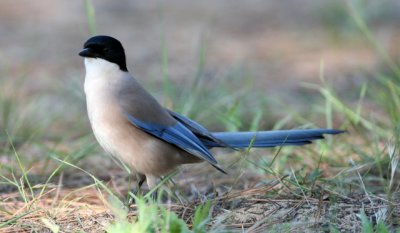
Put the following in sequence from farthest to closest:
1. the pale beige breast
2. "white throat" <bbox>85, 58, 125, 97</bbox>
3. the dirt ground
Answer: "white throat" <bbox>85, 58, 125, 97</bbox>
the pale beige breast
the dirt ground

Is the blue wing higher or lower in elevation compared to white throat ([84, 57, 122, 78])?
lower

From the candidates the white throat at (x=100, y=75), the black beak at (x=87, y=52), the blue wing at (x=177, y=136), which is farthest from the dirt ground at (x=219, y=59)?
the black beak at (x=87, y=52)

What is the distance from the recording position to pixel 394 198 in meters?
4.10

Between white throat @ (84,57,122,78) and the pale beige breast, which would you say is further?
white throat @ (84,57,122,78)

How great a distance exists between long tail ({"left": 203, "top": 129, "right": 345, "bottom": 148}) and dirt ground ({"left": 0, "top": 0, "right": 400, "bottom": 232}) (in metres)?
0.24

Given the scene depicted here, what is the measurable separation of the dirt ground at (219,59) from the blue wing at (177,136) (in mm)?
241

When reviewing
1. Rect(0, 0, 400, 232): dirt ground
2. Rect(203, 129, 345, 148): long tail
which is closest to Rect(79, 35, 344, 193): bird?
Rect(203, 129, 345, 148): long tail

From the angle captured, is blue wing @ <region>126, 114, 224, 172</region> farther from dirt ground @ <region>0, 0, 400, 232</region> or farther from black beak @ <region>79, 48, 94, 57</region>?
black beak @ <region>79, 48, 94, 57</region>

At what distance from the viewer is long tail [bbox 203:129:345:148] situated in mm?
4492

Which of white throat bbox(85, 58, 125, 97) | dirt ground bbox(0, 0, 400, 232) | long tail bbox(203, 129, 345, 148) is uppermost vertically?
white throat bbox(85, 58, 125, 97)

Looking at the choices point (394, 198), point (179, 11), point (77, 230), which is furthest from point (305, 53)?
point (77, 230)

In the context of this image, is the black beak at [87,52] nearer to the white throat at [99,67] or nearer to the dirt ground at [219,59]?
the white throat at [99,67]

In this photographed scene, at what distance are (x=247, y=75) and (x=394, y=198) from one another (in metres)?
3.51

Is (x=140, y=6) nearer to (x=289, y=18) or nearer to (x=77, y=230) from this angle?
(x=289, y=18)
